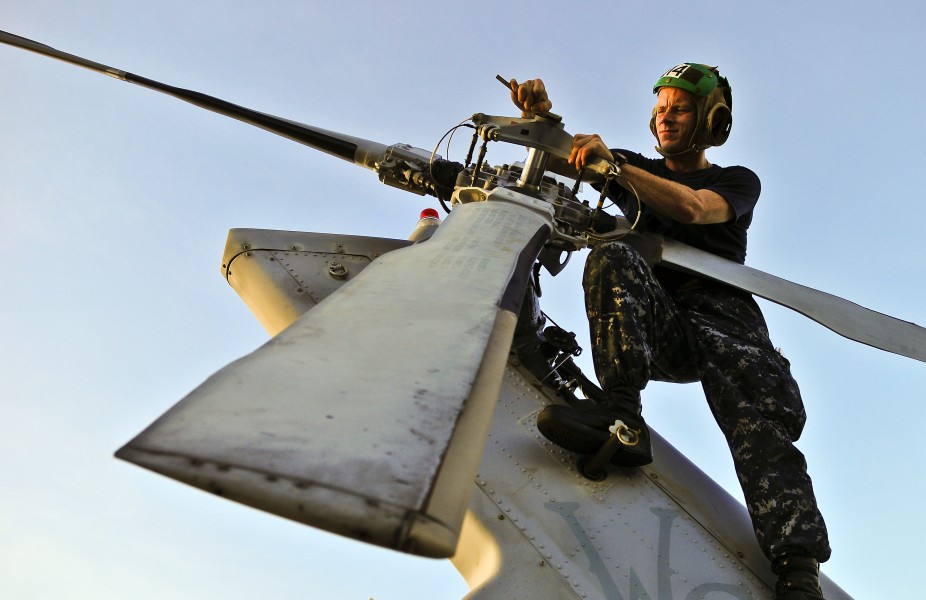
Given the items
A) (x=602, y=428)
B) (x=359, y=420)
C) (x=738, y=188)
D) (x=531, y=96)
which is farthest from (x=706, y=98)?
(x=359, y=420)

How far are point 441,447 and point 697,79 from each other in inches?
165

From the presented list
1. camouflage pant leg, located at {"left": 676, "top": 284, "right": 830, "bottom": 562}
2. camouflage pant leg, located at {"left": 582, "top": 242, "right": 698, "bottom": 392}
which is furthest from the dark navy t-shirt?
camouflage pant leg, located at {"left": 582, "top": 242, "right": 698, "bottom": 392}

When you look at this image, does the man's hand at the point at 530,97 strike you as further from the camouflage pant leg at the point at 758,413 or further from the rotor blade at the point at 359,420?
the rotor blade at the point at 359,420

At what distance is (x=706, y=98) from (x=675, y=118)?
20 centimetres

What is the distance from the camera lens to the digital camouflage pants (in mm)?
3668

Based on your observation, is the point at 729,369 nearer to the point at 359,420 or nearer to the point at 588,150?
the point at 588,150

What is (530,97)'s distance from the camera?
4.36 metres

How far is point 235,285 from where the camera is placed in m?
4.77

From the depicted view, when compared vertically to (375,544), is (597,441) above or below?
below

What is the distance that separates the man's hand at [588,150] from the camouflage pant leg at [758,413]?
1.00 m

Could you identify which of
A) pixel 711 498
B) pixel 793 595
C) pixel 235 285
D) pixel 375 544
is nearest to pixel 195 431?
pixel 375 544

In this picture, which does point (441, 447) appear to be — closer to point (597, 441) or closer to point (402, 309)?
→ point (402, 309)

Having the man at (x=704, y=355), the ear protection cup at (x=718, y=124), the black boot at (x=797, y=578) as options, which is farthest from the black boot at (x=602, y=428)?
the ear protection cup at (x=718, y=124)

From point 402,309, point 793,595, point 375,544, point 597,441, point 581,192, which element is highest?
point 581,192
